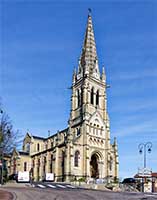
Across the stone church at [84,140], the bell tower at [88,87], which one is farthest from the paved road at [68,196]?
the bell tower at [88,87]

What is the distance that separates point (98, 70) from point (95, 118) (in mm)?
14607

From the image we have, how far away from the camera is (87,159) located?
239 feet

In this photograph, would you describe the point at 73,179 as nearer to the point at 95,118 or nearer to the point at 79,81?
the point at 95,118

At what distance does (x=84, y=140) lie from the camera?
74500 millimetres

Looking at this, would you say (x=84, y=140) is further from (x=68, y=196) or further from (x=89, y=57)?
(x=68, y=196)

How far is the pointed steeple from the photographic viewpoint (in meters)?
85.0

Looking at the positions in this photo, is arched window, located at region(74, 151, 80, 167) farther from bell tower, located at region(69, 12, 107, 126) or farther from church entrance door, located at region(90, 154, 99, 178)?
bell tower, located at region(69, 12, 107, 126)

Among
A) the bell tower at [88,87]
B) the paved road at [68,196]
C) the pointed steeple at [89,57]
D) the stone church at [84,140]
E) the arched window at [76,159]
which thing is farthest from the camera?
the pointed steeple at [89,57]

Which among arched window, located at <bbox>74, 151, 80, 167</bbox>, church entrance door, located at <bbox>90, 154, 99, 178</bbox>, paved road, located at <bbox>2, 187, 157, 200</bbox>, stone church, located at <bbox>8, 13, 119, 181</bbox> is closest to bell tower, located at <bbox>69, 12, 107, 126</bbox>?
stone church, located at <bbox>8, 13, 119, 181</bbox>

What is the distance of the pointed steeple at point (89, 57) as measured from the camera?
3348 inches

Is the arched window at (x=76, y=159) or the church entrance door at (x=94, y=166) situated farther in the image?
the church entrance door at (x=94, y=166)

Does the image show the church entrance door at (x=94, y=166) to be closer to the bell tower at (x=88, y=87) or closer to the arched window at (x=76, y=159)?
the arched window at (x=76, y=159)

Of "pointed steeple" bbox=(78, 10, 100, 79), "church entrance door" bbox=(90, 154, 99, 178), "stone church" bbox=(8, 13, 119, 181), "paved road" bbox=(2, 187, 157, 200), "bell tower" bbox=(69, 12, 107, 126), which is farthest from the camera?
"pointed steeple" bbox=(78, 10, 100, 79)

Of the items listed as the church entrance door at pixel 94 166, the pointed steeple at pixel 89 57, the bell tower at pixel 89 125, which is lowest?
the church entrance door at pixel 94 166
